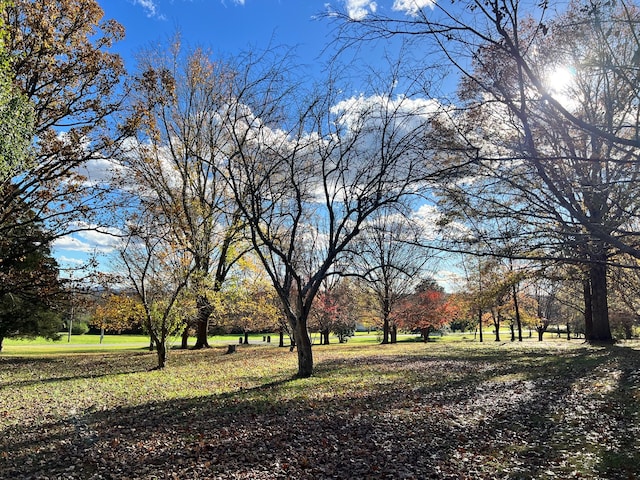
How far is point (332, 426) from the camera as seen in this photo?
6.73m

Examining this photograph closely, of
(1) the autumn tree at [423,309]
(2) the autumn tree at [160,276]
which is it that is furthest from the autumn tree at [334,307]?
(2) the autumn tree at [160,276]

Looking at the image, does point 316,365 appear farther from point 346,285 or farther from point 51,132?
point 346,285

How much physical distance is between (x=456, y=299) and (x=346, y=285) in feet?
33.5

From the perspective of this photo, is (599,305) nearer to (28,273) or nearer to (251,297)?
(251,297)

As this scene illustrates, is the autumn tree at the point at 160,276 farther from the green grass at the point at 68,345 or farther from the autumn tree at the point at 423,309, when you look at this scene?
the autumn tree at the point at 423,309

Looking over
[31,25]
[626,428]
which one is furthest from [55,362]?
[626,428]

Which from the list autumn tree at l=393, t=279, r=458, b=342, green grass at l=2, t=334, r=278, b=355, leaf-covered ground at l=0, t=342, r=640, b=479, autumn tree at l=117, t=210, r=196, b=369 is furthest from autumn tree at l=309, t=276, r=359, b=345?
leaf-covered ground at l=0, t=342, r=640, b=479

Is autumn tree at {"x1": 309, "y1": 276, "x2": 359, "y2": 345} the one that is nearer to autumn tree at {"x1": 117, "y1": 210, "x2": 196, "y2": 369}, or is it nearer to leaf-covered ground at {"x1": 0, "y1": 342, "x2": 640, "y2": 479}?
autumn tree at {"x1": 117, "y1": 210, "x2": 196, "y2": 369}

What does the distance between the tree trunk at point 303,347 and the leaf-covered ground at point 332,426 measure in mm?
539

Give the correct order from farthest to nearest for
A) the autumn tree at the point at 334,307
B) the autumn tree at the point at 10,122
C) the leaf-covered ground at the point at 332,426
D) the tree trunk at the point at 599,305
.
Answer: the autumn tree at the point at 334,307
the tree trunk at the point at 599,305
the autumn tree at the point at 10,122
the leaf-covered ground at the point at 332,426

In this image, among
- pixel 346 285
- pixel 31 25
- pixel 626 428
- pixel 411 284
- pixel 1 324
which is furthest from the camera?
pixel 346 285

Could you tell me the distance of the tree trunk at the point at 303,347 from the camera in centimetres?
1172

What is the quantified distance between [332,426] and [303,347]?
5122 millimetres

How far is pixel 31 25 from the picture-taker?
11406 millimetres
